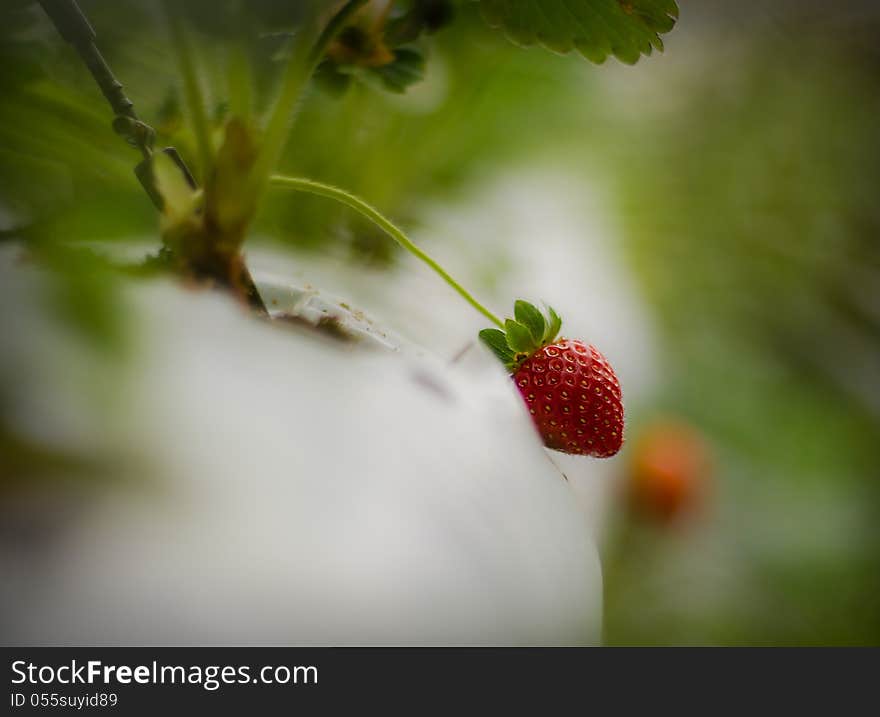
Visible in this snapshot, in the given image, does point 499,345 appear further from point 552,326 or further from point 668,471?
point 668,471

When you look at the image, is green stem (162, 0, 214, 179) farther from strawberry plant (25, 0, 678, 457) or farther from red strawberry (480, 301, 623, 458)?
red strawberry (480, 301, 623, 458)

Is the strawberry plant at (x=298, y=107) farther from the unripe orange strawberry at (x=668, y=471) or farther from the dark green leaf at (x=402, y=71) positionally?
the unripe orange strawberry at (x=668, y=471)

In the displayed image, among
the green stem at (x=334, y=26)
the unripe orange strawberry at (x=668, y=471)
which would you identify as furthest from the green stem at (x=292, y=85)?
the unripe orange strawberry at (x=668, y=471)

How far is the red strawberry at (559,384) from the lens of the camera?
0.92ft

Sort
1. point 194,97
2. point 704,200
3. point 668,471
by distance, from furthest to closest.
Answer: point 668,471 < point 704,200 < point 194,97

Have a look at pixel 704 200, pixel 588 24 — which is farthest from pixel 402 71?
pixel 704 200

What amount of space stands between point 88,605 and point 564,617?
135 mm

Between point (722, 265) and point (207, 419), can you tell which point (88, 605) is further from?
point (722, 265)

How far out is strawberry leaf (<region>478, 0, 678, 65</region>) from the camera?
25 centimetres

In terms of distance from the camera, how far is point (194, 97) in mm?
186

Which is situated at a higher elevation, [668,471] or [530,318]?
[668,471]

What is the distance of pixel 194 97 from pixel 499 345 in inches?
5.2

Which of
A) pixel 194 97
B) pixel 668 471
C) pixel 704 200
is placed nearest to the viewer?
pixel 194 97
